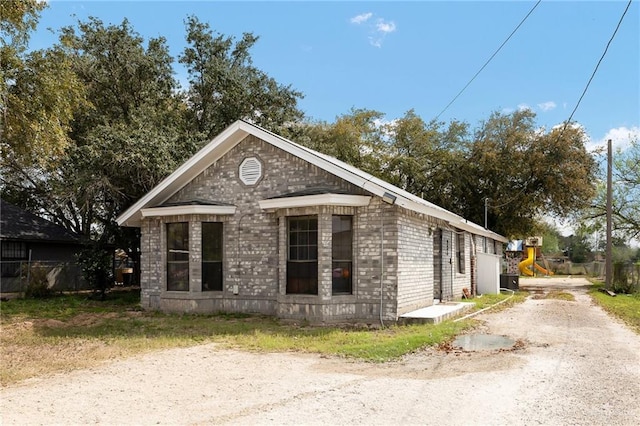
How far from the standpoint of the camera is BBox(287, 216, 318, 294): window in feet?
43.7

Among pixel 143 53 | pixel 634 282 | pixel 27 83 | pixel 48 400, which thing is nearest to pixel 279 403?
pixel 48 400

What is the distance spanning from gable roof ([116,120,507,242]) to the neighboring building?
898 centimetres

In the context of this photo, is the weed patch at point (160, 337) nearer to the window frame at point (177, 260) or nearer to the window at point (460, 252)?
the window frame at point (177, 260)

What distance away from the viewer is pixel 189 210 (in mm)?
14797

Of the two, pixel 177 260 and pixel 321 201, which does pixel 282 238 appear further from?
pixel 177 260

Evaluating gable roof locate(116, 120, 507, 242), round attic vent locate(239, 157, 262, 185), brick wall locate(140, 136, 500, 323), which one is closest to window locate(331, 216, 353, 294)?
brick wall locate(140, 136, 500, 323)

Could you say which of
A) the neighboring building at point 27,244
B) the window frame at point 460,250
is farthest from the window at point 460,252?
the neighboring building at point 27,244

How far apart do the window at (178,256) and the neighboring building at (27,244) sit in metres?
10.9

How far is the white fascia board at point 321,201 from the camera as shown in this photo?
500 inches

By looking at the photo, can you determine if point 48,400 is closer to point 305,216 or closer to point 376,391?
point 376,391

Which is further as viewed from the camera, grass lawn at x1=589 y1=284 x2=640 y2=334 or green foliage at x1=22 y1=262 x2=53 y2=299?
Result: green foliage at x1=22 y1=262 x2=53 y2=299

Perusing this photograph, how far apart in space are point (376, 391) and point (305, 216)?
23.2 feet

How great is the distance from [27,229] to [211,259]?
14265 mm

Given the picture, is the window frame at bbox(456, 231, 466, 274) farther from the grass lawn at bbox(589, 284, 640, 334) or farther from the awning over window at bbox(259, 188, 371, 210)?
the awning over window at bbox(259, 188, 371, 210)
